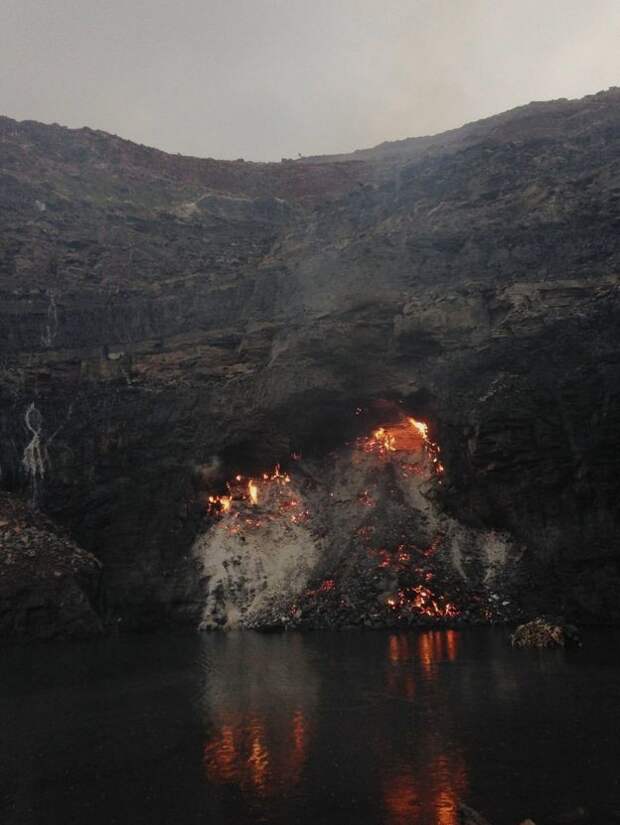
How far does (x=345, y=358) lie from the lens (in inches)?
1630

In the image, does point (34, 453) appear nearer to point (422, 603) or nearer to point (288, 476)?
point (288, 476)

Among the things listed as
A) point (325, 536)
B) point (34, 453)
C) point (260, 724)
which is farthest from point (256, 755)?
point (34, 453)

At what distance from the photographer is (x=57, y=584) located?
3588 centimetres

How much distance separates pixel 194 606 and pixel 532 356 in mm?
21410

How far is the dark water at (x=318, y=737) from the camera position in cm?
1200

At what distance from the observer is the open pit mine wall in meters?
34.6

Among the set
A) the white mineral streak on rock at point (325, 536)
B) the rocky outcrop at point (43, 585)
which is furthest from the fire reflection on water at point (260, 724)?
the rocky outcrop at point (43, 585)

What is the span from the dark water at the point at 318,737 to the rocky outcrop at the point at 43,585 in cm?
821

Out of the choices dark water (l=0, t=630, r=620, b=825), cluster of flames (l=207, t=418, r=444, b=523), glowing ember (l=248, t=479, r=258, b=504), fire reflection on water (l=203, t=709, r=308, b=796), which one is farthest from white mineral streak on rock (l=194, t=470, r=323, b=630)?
fire reflection on water (l=203, t=709, r=308, b=796)

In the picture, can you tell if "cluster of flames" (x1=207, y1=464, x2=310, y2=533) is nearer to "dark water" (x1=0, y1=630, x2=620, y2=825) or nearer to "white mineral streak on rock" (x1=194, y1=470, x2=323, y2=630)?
"white mineral streak on rock" (x1=194, y1=470, x2=323, y2=630)

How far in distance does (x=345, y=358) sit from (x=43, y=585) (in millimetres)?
19580

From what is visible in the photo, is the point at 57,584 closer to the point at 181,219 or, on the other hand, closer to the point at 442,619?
the point at 442,619

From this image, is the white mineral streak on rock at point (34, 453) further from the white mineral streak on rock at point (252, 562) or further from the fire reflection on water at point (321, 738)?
the fire reflection on water at point (321, 738)

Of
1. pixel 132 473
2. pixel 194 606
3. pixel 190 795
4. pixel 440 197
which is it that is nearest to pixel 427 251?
pixel 440 197
